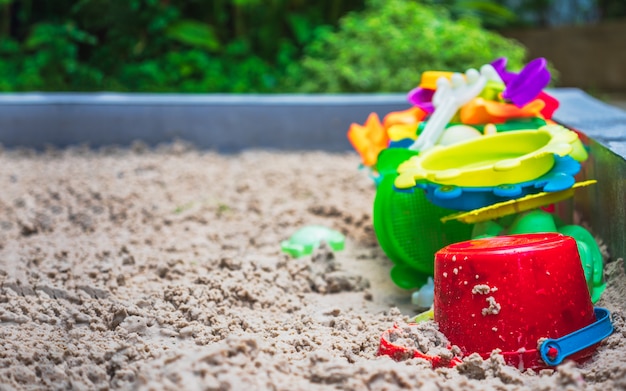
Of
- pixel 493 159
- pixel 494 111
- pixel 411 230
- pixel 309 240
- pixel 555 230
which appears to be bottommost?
pixel 309 240

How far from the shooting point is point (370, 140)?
2.99m

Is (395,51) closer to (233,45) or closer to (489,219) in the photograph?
(233,45)

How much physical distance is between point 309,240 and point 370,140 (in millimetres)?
491

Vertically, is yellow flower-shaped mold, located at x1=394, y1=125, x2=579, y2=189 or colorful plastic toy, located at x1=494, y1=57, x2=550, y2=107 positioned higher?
colorful plastic toy, located at x1=494, y1=57, x2=550, y2=107

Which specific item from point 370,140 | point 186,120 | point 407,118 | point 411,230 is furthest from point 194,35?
point 411,230

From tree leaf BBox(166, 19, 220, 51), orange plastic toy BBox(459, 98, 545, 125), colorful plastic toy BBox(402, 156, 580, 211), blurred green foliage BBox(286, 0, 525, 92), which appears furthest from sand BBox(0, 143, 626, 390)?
tree leaf BBox(166, 19, 220, 51)

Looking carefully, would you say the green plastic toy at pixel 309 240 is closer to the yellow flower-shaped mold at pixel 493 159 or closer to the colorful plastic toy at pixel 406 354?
the yellow flower-shaped mold at pixel 493 159

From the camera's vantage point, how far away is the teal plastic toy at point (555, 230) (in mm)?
2029

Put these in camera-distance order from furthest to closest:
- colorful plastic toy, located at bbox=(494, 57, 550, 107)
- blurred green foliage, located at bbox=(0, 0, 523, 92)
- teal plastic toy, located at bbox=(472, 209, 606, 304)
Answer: blurred green foliage, located at bbox=(0, 0, 523, 92), colorful plastic toy, located at bbox=(494, 57, 550, 107), teal plastic toy, located at bbox=(472, 209, 606, 304)

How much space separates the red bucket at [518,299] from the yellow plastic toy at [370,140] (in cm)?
114

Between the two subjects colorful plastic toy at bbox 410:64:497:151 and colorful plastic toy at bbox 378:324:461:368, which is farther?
colorful plastic toy at bbox 410:64:497:151

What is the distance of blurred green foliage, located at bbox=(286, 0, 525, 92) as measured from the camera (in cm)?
490

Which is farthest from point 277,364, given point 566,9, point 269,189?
point 566,9

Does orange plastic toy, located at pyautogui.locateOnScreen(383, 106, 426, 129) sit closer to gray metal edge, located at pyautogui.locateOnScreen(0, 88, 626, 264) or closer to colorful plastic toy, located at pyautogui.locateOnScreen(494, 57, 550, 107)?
colorful plastic toy, located at pyautogui.locateOnScreen(494, 57, 550, 107)
